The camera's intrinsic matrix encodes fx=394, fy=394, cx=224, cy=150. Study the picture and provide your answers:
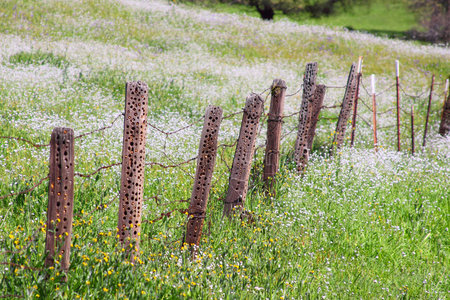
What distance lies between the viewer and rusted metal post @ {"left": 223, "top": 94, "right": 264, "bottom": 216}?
524cm

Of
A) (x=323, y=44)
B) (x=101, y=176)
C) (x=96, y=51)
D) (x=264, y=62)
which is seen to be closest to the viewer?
(x=101, y=176)

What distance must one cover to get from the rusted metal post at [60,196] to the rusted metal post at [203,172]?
4.88 ft

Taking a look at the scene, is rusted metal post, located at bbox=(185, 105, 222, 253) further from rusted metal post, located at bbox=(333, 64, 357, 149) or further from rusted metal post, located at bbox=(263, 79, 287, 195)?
rusted metal post, located at bbox=(333, 64, 357, 149)

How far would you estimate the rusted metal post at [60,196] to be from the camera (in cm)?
339

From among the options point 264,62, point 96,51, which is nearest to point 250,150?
point 96,51

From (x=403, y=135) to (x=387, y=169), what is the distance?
470cm

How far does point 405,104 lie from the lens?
637 inches

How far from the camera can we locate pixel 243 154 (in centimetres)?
543

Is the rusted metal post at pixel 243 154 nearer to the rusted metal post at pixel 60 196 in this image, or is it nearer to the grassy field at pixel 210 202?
the grassy field at pixel 210 202

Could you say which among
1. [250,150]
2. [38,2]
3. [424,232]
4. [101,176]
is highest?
[38,2]

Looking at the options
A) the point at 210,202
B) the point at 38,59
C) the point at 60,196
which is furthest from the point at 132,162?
the point at 38,59

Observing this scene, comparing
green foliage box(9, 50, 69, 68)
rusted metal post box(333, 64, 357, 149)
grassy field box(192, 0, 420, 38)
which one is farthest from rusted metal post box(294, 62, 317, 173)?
grassy field box(192, 0, 420, 38)

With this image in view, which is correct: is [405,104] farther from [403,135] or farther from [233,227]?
[233,227]

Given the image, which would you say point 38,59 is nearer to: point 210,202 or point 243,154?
point 210,202
